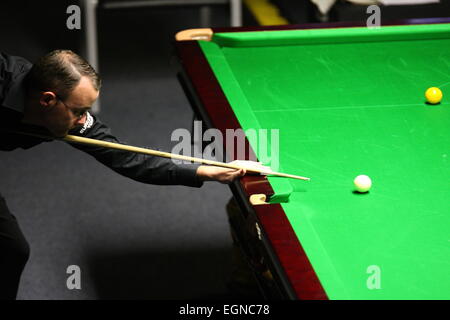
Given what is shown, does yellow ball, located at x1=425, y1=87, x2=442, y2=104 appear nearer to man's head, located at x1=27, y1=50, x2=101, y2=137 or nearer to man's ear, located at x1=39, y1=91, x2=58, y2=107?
man's head, located at x1=27, y1=50, x2=101, y2=137

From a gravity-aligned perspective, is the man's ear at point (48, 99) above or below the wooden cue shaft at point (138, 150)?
above

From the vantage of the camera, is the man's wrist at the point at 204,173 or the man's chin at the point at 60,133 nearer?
the man's chin at the point at 60,133

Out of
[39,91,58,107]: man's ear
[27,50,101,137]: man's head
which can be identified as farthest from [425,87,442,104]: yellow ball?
[39,91,58,107]: man's ear

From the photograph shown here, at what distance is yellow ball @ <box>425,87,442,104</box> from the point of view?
285 cm

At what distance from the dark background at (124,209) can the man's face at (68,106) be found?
104 centimetres

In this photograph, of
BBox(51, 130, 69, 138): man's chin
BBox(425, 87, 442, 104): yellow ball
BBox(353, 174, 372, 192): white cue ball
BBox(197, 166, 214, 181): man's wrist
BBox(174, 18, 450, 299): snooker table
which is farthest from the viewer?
BBox(425, 87, 442, 104): yellow ball

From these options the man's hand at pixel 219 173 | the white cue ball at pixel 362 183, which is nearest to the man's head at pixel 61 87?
the man's hand at pixel 219 173

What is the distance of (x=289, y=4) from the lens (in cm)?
641

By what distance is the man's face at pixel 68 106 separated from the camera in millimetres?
2254

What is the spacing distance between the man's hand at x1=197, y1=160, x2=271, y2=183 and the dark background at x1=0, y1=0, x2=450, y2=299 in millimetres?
846
